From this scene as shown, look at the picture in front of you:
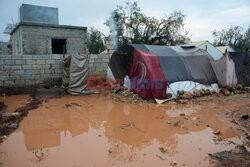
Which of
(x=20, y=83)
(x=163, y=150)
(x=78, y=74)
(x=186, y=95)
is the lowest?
(x=163, y=150)

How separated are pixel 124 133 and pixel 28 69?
5694 mm

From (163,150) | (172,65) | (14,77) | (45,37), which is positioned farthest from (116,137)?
(45,37)

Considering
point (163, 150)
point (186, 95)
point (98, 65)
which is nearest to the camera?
point (163, 150)

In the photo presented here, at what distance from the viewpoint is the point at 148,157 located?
270cm

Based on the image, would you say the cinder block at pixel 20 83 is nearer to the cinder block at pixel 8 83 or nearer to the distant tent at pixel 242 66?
the cinder block at pixel 8 83

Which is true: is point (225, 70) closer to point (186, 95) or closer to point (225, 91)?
point (225, 91)

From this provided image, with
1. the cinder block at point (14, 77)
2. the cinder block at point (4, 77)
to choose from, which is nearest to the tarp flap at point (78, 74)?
the cinder block at point (14, 77)

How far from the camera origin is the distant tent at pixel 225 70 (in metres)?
7.54

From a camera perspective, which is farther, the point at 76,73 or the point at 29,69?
the point at 29,69

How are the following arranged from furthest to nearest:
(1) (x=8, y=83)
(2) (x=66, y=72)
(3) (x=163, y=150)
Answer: (2) (x=66, y=72)
(1) (x=8, y=83)
(3) (x=163, y=150)

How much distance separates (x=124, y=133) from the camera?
3.57 m

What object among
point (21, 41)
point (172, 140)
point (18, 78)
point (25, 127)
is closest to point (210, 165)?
point (172, 140)

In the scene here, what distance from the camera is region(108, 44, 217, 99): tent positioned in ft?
20.6

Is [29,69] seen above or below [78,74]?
above
